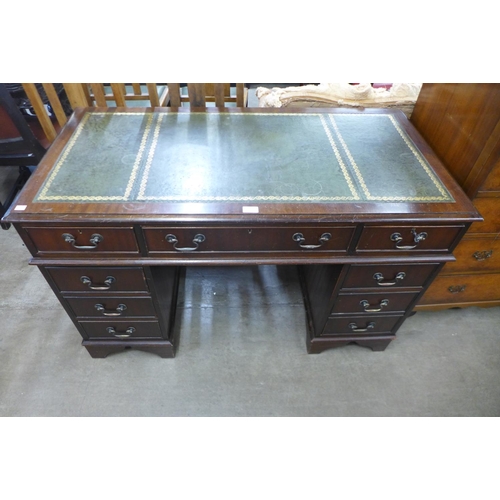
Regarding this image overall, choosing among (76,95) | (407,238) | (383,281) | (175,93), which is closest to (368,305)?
(383,281)

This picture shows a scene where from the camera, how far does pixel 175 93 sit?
155cm

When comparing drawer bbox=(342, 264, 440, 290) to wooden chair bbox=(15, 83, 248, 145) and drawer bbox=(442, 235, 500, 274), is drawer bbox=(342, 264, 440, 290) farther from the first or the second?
wooden chair bbox=(15, 83, 248, 145)

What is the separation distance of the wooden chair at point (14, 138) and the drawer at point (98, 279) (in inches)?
38.8

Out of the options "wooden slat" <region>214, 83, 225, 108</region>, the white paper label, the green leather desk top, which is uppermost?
"wooden slat" <region>214, 83, 225, 108</region>

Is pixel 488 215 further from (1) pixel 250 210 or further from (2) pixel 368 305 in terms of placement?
(1) pixel 250 210

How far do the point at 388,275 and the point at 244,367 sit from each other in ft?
2.73

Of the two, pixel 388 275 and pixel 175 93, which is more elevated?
pixel 175 93

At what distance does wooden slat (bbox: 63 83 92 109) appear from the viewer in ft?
4.86

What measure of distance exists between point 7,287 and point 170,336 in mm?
1078

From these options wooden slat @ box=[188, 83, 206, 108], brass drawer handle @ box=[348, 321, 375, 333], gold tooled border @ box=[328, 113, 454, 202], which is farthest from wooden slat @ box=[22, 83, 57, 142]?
brass drawer handle @ box=[348, 321, 375, 333]

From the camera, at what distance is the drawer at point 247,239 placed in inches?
42.2

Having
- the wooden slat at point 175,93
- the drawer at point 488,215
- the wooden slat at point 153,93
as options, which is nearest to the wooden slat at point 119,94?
the wooden slat at point 153,93

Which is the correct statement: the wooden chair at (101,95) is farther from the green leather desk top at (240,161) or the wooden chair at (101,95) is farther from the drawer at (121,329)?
the drawer at (121,329)

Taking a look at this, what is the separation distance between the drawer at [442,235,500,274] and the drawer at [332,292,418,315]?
13.4 inches
